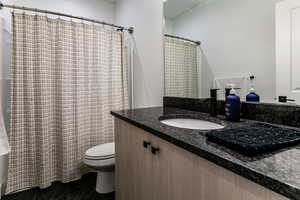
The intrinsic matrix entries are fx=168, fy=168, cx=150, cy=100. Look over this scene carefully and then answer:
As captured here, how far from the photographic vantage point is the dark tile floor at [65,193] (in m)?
1.60

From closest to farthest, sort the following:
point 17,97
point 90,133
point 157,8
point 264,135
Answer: point 264,135 < point 17,97 < point 157,8 < point 90,133

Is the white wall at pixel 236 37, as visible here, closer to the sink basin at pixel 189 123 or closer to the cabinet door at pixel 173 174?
the sink basin at pixel 189 123

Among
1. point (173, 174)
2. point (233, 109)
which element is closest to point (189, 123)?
point (233, 109)

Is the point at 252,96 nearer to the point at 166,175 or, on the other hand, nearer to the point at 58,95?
the point at 166,175

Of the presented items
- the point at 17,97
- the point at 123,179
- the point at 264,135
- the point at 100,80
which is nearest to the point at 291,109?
the point at 264,135

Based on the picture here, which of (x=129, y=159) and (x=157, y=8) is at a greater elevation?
(x=157, y=8)

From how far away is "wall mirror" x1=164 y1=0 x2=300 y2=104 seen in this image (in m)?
0.92

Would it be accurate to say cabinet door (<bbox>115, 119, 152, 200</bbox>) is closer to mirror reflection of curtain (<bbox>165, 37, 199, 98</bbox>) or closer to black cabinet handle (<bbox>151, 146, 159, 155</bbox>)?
black cabinet handle (<bbox>151, 146, 159, 155</bbox>)

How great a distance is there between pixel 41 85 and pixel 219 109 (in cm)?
170

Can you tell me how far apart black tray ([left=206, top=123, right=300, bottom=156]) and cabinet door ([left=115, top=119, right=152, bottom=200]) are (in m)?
0.43

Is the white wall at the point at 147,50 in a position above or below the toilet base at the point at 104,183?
above

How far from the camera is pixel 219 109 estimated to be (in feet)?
4.11

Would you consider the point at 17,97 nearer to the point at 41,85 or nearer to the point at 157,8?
the point at 41,85

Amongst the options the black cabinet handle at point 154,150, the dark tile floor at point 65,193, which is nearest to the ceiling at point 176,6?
the black cabinet handle at point 154,150
